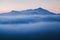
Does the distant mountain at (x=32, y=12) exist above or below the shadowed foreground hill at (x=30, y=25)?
above

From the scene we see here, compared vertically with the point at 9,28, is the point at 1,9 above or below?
above

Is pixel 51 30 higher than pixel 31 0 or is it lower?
lower

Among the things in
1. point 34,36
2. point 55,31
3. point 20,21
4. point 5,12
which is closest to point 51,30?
point 55,31

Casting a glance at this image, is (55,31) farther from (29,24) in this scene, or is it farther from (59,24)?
(29,24)

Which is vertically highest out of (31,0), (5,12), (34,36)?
(31,0)

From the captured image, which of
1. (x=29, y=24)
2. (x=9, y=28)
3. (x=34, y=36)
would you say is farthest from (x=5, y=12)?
(x=34, y=36)

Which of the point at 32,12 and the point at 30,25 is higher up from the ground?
the point at 32,12

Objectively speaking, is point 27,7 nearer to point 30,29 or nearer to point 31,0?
point 31,0

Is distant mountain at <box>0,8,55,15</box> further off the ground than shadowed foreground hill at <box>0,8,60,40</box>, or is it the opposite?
distant mountain at <box>0,8,55,15</box>

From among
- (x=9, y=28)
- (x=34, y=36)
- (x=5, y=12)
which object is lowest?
(x=34, y=36)
